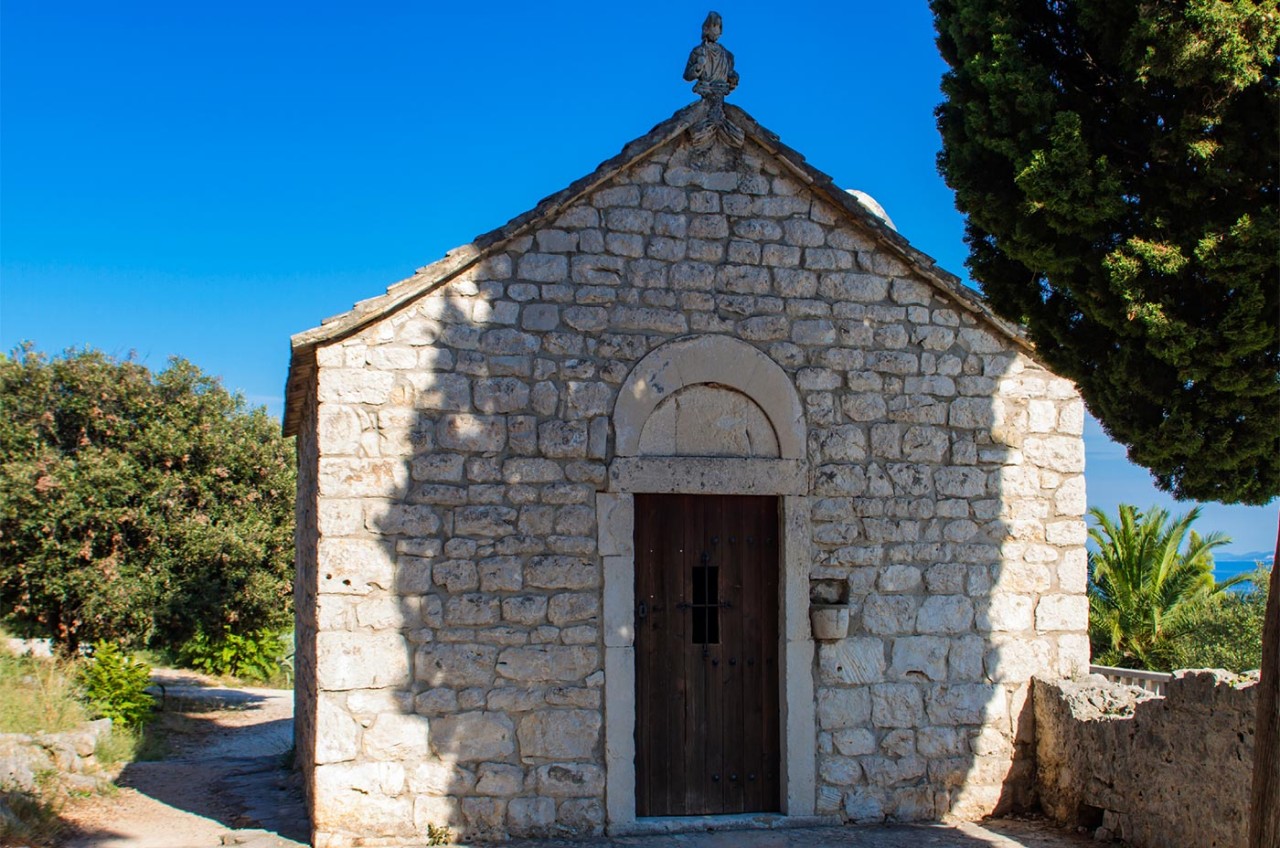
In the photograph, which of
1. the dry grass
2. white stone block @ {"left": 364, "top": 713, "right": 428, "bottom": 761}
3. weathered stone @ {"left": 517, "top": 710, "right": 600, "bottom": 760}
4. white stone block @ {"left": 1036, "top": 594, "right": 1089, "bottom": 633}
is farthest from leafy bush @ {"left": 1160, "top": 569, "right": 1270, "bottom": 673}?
the dry grass

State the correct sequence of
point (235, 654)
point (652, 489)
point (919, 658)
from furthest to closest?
1. point (235, 654)
2. point (919, 658)
3. point (652, 489)

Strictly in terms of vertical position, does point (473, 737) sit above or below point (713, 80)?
below

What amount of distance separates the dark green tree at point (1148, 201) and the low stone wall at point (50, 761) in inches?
291

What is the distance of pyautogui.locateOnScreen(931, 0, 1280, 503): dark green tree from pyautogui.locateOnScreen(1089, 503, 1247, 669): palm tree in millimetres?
9471

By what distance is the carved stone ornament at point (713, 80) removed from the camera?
25.1 feet

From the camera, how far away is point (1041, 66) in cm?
584

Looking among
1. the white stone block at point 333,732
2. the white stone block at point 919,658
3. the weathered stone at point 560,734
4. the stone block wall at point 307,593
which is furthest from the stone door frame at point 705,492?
the stone block wall at point 307,593

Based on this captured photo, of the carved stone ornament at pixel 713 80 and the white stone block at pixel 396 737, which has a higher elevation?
the carved stone ornament at pixel 713 80

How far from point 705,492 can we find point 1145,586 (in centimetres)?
973

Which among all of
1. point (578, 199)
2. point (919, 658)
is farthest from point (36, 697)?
point (919, 658)

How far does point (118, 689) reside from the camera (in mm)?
11336

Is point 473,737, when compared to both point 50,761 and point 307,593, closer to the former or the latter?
point 307,593

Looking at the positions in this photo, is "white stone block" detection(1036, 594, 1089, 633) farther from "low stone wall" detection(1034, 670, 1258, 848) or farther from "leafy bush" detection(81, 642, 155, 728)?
"leafy bush" detection(81, 642, 155, 728)

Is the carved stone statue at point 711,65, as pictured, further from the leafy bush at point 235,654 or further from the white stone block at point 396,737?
the leafy bush at point 235,654
